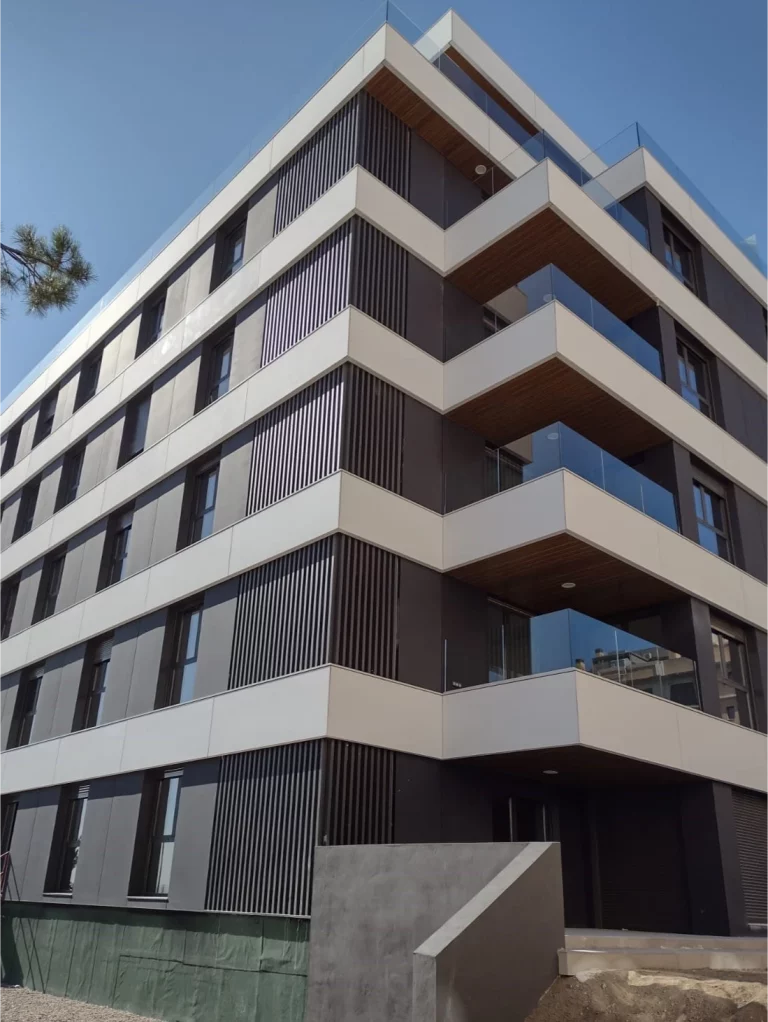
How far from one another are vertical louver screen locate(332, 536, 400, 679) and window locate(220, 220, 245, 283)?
7.50 meters

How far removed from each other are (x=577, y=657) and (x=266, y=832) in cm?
438

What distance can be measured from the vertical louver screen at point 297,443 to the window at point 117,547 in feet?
14.4

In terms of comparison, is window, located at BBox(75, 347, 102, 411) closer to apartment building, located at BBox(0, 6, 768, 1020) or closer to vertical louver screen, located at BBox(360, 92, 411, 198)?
apartment building, located at BBox(0, 6, 768, 1020)

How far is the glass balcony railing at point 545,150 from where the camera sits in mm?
14625

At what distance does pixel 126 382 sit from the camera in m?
18.0

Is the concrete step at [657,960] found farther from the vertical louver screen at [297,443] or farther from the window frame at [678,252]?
the window frame at [678,252]

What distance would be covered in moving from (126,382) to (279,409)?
20.1 ft

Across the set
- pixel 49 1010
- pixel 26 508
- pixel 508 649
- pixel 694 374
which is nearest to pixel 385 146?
pixel 694 374

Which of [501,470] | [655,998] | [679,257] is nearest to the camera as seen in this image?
[655,998]

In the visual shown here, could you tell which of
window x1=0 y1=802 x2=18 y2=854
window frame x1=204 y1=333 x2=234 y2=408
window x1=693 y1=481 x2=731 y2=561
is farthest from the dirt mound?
window x1=0 y1=802 x2=18 y2=854

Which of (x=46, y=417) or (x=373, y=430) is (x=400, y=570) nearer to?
(x=373, y=430)

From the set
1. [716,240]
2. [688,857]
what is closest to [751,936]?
[688,857]

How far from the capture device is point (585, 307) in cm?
1329

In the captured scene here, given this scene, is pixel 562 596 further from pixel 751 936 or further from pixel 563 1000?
pixel 563 1000
